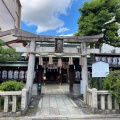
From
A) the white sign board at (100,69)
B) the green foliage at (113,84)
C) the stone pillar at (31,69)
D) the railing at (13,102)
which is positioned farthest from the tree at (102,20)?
the railing at (13,102)

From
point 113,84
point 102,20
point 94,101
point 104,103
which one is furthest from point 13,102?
point 102,20

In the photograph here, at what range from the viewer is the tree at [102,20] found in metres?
16.9

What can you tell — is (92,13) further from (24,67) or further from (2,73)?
(2,73)

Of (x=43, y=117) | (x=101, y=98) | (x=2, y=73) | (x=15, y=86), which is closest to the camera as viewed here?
(x=43, y=117)

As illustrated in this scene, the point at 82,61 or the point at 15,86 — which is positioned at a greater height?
the point at 82,61

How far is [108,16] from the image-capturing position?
16.8 meters

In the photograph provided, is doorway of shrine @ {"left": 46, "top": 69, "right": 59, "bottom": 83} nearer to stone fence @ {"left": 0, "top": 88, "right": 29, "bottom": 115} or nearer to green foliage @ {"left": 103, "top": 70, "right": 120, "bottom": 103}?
green foliage @ {"left": 103, "top": 70, "right": 120, "bottom": 103}

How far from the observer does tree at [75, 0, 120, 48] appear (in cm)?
1694

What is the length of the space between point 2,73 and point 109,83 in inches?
367

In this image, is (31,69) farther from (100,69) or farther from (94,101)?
(94,101)

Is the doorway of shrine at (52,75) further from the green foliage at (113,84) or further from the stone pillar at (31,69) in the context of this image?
the green foliage at (113,84)

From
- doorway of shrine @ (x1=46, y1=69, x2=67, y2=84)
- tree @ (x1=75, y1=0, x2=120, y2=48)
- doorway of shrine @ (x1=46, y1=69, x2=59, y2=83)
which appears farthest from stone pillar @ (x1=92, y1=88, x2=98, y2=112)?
doorway of shrine @ (x1=46, y1=69, x2=59, y2=83)

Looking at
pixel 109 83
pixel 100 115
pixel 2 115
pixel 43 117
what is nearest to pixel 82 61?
pixel 109 83

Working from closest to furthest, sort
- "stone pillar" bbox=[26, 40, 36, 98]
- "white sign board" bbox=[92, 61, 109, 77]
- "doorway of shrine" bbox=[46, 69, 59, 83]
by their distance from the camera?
"white sign board" bbox=[92, 61, 109, 77], "stone pillar" bbox=[26, 40, 36, 98], "doorway of shrine" bbox=[46, 69, 59, 83]
